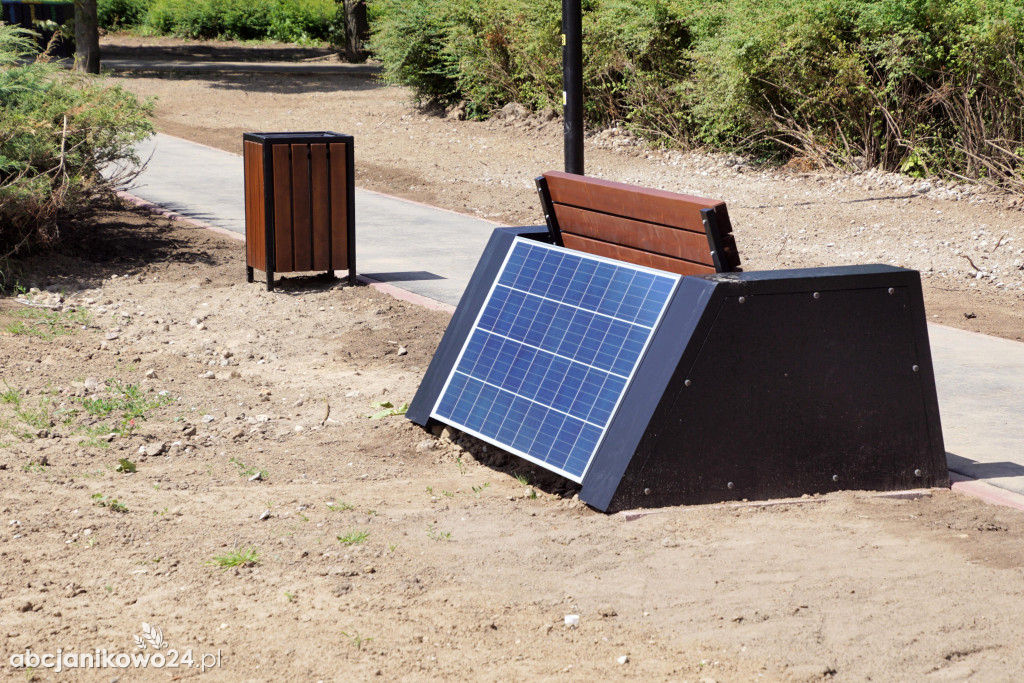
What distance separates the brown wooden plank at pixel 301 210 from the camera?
29.2 feet

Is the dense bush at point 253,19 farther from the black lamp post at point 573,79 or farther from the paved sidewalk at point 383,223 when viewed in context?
the black lamp post at point 573,79

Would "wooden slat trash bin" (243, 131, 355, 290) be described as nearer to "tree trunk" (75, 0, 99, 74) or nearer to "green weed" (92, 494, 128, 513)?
"green weed" (92, 494, 128, 513)

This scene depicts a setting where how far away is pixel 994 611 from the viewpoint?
3922 millimetres

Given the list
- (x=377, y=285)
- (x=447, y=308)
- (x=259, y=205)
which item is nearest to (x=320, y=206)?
(x=259, y=205)

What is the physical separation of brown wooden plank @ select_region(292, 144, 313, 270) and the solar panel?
3614 mm

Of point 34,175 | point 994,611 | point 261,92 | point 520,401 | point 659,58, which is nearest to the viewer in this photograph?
point 994,611

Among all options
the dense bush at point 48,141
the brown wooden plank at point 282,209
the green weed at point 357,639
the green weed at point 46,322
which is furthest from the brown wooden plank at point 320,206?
the green weed at point 357,639

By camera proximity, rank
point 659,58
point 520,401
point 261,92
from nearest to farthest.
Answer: point 520,401 → point 659,58 → point 261,92

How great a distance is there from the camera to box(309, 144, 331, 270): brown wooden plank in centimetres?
896

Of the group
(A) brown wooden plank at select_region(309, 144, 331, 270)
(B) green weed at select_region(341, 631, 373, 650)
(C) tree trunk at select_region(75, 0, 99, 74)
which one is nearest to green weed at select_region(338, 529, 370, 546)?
(B) green weed at select_region(341, 631, 373, 650)

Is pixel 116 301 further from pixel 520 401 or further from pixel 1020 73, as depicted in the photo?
pixel 1020 73

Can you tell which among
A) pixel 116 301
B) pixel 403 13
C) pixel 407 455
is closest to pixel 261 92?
pixel 403 13

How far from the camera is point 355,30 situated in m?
40.7

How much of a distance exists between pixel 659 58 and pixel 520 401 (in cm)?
1351
